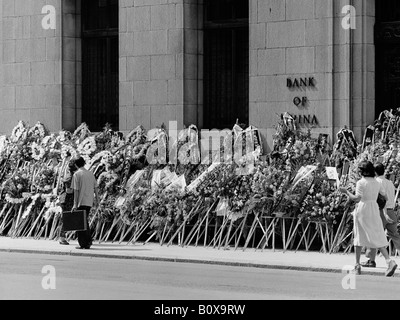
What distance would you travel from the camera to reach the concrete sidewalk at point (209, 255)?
72.4 feet

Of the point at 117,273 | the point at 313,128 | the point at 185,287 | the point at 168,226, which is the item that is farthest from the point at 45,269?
the point at 313,128

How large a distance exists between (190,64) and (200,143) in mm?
2206

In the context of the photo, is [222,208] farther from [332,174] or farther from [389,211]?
[389,211]

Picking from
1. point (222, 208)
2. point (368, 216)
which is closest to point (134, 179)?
point (222, 208)

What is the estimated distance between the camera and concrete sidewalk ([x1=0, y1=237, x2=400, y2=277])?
72.4ft

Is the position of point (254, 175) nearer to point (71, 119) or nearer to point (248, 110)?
point (248, 110)

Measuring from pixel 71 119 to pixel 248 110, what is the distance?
16.0 feet

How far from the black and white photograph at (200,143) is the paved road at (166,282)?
0.09 m

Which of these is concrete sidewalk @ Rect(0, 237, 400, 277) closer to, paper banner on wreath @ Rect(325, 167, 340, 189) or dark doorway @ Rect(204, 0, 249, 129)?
paper banner on wreath @ Rect(325, 167, 340, 189)

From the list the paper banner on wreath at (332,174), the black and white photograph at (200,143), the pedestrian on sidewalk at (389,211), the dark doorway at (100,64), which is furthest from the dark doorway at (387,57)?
the dark doorway at (100,64)

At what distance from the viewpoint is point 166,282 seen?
63.4ft

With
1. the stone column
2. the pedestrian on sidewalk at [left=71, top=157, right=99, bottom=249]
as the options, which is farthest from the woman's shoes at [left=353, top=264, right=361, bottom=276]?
the stone column

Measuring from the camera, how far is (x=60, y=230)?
90.1ft
